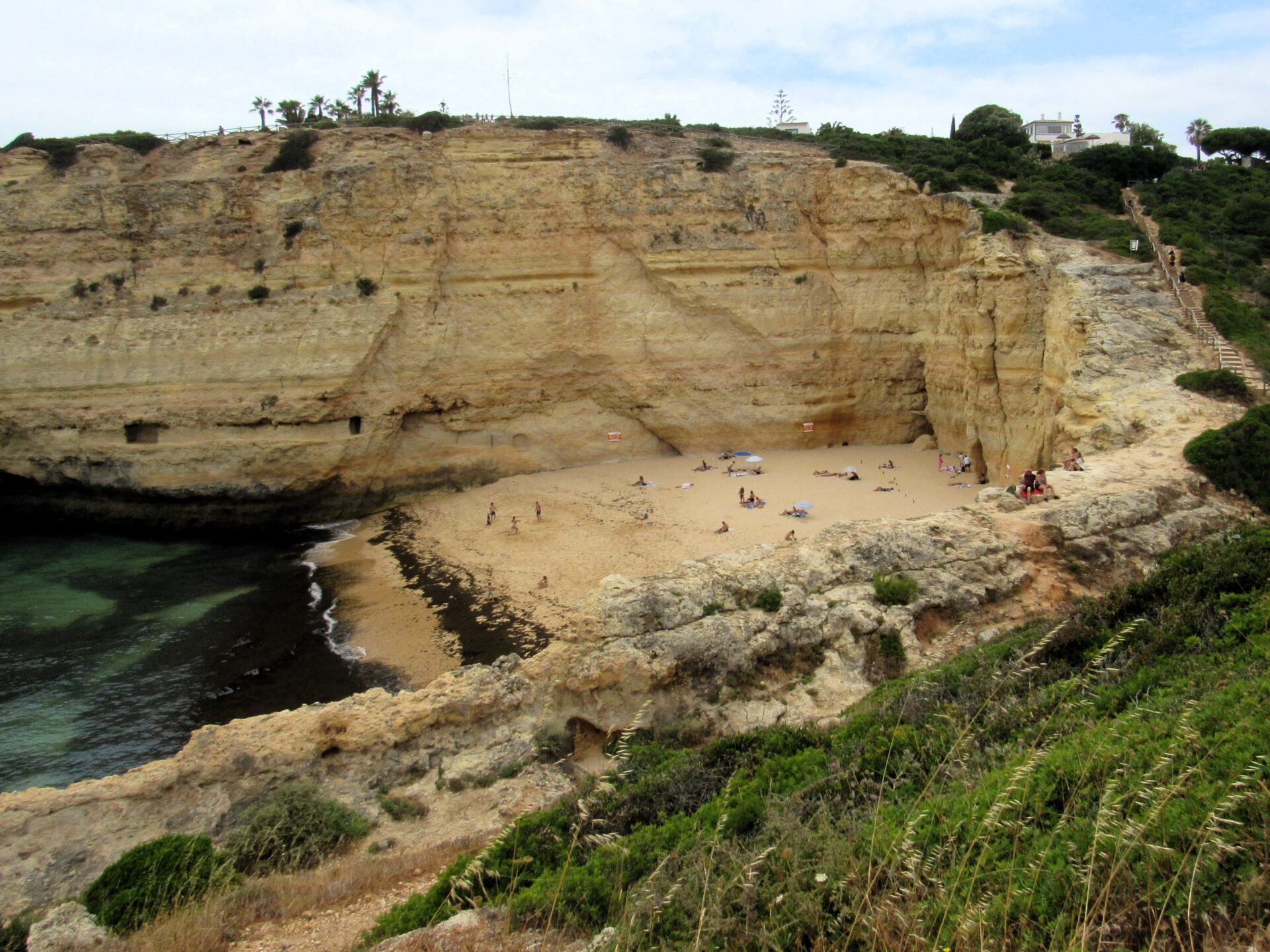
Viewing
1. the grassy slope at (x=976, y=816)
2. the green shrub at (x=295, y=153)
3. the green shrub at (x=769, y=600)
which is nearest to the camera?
the grassy slope at (x=976, y=816)

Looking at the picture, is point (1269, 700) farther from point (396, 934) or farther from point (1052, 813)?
point (396, 934)

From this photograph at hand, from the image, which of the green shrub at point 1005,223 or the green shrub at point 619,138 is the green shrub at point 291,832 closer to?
the green shrub at point 1005,223

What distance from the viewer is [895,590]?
10.2 metres

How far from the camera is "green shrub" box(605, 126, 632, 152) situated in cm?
3052

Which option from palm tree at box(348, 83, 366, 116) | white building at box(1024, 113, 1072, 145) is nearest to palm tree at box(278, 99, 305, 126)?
palm tree at box(348, 83, 366, 116)

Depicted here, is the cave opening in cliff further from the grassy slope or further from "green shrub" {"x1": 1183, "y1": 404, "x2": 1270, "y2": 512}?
"green shrub" {"x1": 1183, "y1": 404, "x2": 1270, "y2": 512}

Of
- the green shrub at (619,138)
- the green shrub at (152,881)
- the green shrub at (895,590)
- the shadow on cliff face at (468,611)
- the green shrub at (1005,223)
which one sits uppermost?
the green shrub at (619,138)

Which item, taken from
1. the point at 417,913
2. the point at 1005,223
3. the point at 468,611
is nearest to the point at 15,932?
the point at 417,913

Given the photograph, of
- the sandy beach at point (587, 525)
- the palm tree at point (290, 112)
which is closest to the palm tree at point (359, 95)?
the palm tree at point (290, 112)

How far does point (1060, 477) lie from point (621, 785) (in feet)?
31.5

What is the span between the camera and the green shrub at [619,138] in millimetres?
30516

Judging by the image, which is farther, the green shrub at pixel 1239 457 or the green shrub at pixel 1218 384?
the green shrub at pixel 1218 384

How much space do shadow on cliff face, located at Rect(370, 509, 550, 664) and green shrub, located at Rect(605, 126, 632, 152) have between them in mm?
17192

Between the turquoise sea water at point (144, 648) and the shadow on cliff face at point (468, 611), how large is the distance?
2439 millimetres
